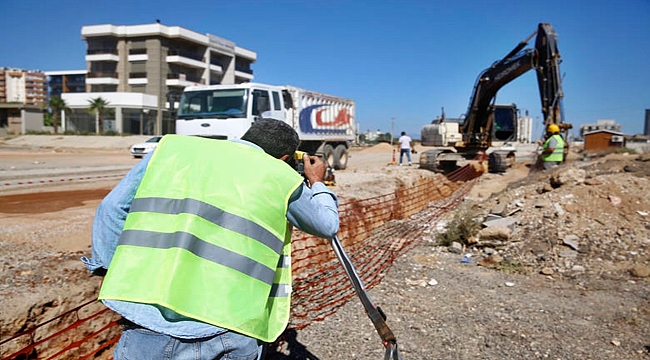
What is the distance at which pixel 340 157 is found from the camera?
1858 cm

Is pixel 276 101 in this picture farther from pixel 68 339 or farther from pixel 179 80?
pixel 179 80

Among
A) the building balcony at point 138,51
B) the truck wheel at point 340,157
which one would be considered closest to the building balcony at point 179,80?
the building balcony at point 138,51

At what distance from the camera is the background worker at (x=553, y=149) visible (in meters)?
12.2

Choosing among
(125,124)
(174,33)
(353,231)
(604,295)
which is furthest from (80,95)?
(604,295)

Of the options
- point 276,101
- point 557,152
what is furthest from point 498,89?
point 276,101

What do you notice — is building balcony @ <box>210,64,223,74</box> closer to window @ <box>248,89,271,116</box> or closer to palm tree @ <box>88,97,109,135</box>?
palm tree @ <box>88,97,109,135</box>

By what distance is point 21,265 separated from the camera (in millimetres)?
4168

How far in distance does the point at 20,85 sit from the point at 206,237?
152 m

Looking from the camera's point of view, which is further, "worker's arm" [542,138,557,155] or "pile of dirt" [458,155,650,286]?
"worker's arm" [542,138,557,155]

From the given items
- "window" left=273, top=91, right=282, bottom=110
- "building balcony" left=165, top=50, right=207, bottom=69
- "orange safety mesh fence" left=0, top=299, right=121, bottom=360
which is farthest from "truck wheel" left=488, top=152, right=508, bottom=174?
"building balcony" left=165, top=50, right=207, bottom=69

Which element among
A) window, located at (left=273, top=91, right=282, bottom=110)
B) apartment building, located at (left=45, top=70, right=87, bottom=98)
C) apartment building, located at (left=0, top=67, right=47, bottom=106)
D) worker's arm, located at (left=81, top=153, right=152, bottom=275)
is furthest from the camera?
apartment building, located at (left=0, top=67, right=47, bottom=106)

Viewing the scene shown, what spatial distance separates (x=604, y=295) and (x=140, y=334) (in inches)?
202

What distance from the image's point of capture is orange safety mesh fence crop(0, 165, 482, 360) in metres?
3.17

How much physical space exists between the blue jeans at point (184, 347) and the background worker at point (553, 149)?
12.2 m
